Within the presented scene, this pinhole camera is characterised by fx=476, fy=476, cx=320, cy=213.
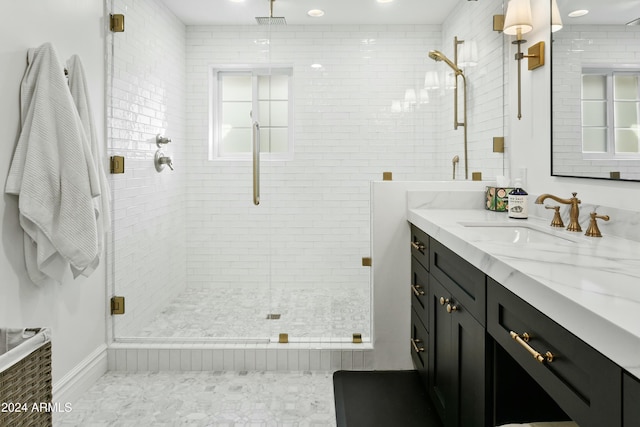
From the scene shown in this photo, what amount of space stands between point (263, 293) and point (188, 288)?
478 millimetres

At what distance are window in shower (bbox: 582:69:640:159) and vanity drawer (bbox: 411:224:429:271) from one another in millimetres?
769

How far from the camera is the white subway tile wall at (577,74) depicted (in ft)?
5.46

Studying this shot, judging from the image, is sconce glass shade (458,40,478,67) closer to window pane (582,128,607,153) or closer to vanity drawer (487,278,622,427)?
window pane (582,128,607,153)

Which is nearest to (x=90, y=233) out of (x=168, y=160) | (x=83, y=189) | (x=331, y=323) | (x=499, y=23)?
(x=83, y=189)

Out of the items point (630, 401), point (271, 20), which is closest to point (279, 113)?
point (271, 20)

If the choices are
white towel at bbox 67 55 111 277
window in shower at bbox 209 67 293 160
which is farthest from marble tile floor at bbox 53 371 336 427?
window in shower at bbox 209 67 293 160

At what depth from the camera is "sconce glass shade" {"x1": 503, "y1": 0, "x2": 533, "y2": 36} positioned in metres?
2.29

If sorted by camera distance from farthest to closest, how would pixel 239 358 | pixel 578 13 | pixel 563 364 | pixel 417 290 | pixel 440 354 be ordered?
pixel 239 358
pixel 417 290
pixel 440 354
pixel 578 13
pixel 563 364

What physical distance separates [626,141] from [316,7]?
190 centimetres

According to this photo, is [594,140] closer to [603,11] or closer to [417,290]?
[603,11]

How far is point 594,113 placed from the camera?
71.6 inches

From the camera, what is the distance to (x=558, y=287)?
958 mm

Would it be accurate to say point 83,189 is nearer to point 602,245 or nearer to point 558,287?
point 558,287

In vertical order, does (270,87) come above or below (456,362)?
above
